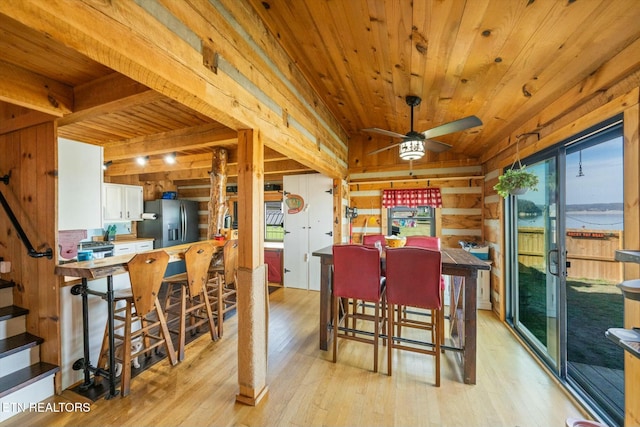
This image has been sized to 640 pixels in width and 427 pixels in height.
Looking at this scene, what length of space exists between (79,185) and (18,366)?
149cm

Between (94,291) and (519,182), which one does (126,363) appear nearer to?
(94,291)

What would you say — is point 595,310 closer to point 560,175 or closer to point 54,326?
point 560,175

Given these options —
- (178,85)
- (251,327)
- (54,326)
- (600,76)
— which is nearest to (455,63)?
(600,76)

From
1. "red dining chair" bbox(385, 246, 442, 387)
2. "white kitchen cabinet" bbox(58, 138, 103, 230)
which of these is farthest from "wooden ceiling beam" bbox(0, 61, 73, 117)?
"red dining chair" bbox(385, 246, 442, 387)

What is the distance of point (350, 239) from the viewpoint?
16.0 feet

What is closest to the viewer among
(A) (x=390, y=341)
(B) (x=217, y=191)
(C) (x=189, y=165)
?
(A) (x=390, y=341)

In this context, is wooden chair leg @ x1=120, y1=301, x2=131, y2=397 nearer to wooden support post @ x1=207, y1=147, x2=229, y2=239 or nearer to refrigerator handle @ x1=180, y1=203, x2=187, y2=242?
wooden support post @ x1=207, y1=147, x2=229, y2=239

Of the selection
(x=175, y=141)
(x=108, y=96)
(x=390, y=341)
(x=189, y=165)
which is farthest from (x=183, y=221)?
(x=390, y=341)

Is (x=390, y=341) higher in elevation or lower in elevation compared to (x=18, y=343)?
lower

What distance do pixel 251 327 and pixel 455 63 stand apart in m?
2.54

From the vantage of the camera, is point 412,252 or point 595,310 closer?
point 412,252

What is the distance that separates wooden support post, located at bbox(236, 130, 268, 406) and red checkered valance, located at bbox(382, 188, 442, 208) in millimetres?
3213

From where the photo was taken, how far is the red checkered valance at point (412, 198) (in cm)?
440

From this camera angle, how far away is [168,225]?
556 centimetres
